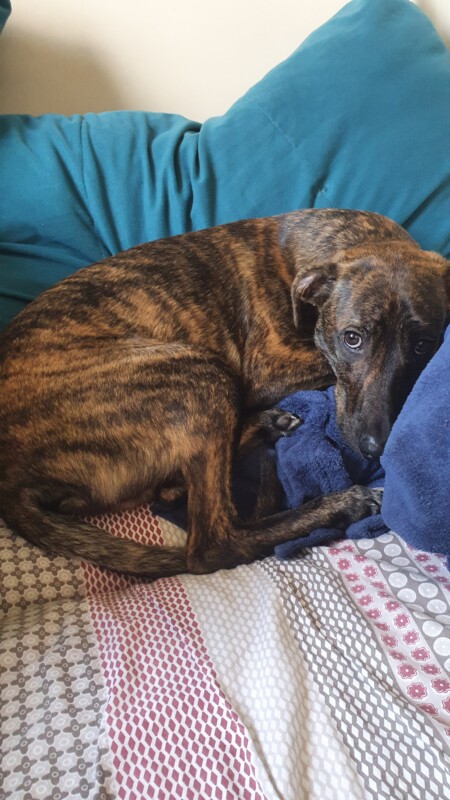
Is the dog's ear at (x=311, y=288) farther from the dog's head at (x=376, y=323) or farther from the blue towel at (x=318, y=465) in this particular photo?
the blue towel at (x=318, y=465)

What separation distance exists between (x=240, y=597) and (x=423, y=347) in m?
0.95

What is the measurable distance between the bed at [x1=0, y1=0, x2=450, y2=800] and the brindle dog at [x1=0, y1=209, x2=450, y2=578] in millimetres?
126

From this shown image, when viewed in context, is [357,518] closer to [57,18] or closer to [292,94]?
[292,94]

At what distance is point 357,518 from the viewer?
1812 millimetres

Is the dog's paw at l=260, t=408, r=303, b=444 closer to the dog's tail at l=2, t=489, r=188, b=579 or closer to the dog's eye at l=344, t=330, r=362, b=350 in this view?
the dog's eye at l=344, t=330, r=362, b=350

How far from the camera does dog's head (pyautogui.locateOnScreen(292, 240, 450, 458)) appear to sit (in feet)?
6.17

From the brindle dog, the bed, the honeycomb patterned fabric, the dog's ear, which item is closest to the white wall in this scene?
the bed

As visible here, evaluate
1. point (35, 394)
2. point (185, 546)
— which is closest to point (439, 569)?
point (185, 546)

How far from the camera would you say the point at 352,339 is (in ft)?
6.65

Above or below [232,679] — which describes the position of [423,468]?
above

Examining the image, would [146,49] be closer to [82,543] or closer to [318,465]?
[318,465]

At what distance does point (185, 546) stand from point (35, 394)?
61 cm

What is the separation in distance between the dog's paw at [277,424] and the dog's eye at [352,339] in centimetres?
32

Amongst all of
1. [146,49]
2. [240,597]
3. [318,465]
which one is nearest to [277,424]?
[318,465]
